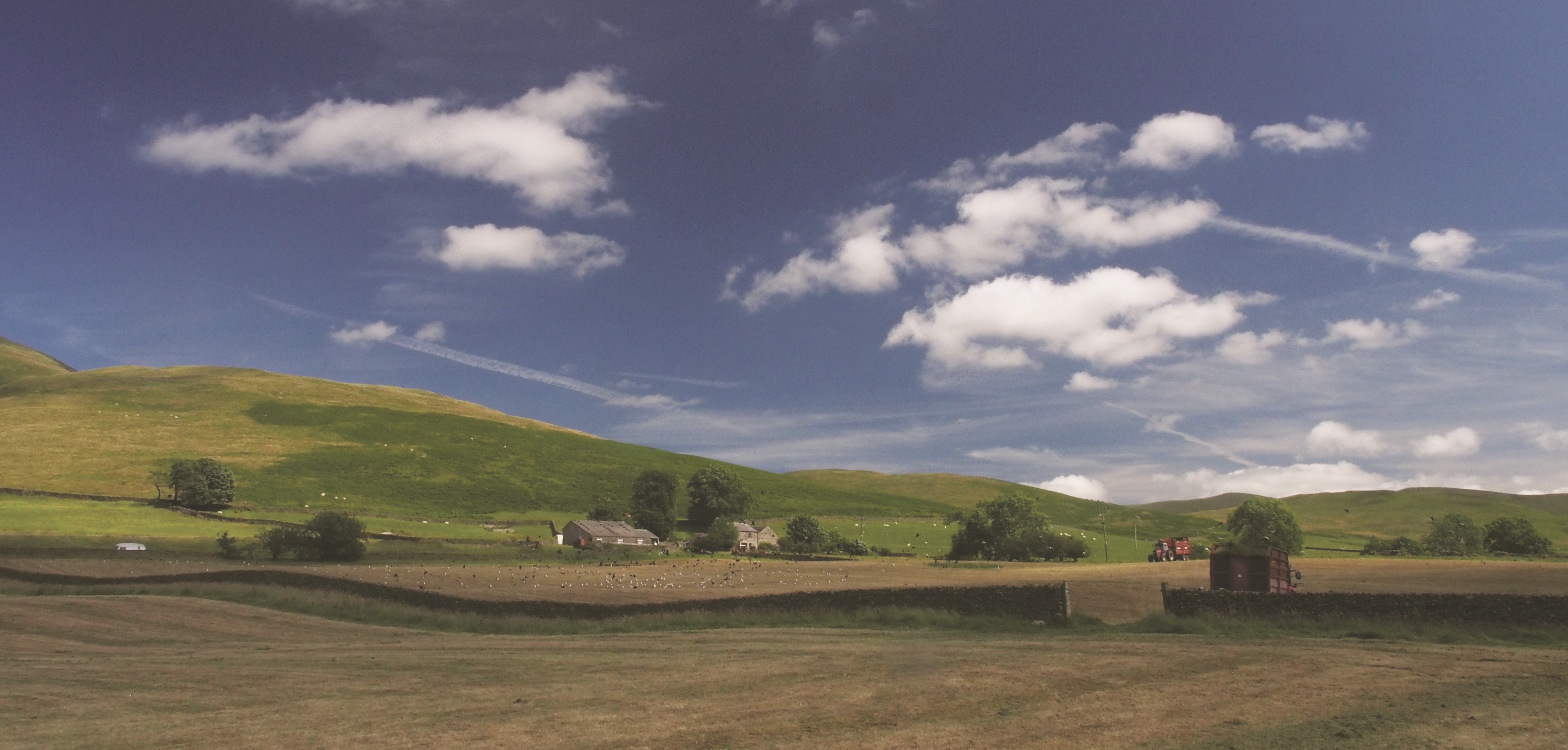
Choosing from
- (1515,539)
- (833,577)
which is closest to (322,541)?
(833,577)

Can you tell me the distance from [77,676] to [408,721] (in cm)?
1128

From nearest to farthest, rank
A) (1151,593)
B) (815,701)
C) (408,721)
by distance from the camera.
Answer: (408,721)
(815,701)
(1151,593)

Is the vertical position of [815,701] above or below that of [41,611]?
above

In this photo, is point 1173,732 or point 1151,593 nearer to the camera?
point 1173,732

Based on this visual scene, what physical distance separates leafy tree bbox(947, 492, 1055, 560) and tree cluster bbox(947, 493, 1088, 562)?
0.05m

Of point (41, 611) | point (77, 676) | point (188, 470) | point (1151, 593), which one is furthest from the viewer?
point (188, 470)

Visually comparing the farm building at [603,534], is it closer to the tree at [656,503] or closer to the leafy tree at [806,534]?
the tree at [656,503]

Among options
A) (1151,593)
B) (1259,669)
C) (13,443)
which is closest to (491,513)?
(13,443)

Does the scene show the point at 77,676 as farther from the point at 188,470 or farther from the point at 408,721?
the point at 188,470

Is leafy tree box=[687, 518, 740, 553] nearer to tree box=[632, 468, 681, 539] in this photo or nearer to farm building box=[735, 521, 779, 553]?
farm building box=[735, 521, 779, 553]

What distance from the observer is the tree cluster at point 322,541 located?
254 ft

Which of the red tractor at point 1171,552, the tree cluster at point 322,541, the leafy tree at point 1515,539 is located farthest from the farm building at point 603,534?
the leafy tree at point 1515,539

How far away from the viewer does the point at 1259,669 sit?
61.3 ft

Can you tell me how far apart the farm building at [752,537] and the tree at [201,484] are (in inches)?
2545
